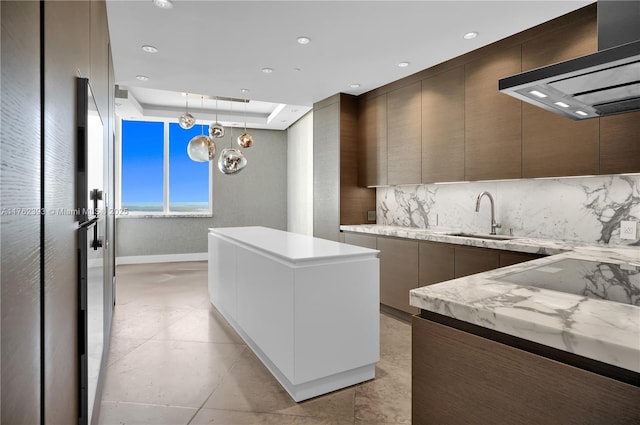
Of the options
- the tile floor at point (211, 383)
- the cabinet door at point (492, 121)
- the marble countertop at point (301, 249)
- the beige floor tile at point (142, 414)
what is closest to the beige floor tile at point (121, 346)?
the tile floor at point (211, 383)

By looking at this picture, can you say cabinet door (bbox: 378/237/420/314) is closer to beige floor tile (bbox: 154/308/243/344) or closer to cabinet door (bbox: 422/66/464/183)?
cabinet door (bbox: 422/66/464/183)

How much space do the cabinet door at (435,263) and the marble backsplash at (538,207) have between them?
24.8 inches

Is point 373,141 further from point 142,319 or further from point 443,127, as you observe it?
point 142,319

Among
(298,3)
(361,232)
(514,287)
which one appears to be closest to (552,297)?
(514,287)

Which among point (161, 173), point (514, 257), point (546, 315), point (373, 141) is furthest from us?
point (161, 173)

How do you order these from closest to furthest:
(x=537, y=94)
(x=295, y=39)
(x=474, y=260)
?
(x=537, y=94), (x=474, y=260), (x=295, y=39)

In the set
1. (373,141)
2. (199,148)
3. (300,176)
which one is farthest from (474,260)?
(300,176)

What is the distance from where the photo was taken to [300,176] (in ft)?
23.8

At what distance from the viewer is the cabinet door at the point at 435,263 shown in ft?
10.3

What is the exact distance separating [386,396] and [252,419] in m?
0.82

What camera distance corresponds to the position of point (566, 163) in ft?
8.81

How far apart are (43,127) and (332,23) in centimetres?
252

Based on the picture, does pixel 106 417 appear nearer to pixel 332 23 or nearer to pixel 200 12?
pixel 200 12

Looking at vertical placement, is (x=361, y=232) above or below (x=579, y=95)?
below
